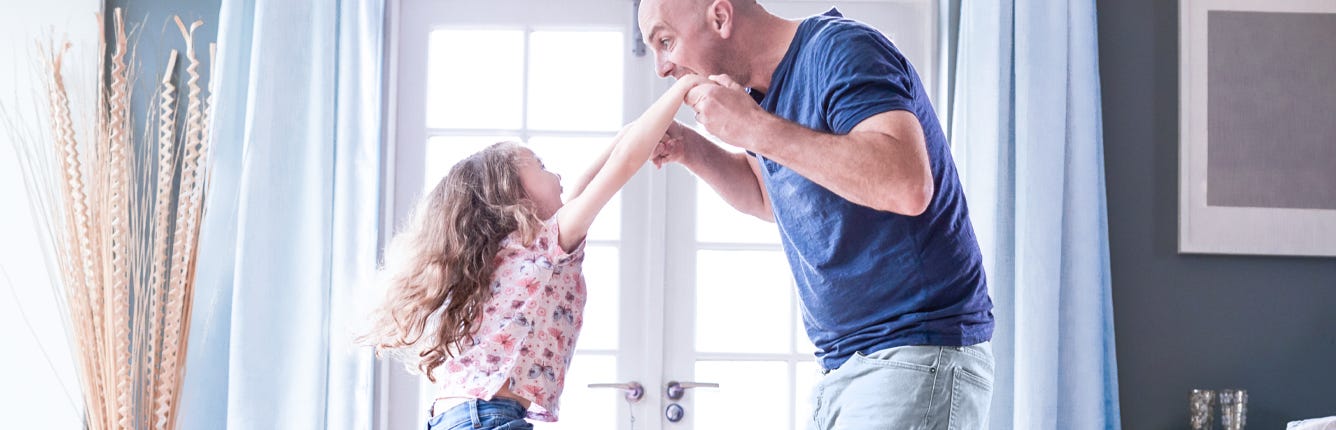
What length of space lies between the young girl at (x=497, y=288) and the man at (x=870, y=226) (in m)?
0.37

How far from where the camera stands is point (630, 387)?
2828 mm

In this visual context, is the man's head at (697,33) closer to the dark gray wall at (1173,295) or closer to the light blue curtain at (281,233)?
the light blue curtain at (281,233)

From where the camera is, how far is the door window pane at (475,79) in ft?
9.64

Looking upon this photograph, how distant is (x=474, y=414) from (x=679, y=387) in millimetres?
1028

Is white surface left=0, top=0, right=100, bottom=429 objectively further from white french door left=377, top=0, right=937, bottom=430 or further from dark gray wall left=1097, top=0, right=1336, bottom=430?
dark gray wall left=1097, top=0, right=1336, bottom=430

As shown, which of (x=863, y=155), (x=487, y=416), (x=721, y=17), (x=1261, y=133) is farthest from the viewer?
(x=1261, y=133)

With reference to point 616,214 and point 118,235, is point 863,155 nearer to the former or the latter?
point 616,214

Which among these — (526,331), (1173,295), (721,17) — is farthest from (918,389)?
(1173,295)

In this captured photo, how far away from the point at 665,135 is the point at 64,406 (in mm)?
1896

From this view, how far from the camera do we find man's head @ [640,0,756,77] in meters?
1.70

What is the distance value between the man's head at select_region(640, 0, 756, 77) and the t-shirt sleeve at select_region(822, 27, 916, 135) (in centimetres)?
25

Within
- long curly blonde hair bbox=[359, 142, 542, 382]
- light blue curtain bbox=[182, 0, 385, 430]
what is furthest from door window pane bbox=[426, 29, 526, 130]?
long curly blonde hair bbox=[359, 142, 542, 382]

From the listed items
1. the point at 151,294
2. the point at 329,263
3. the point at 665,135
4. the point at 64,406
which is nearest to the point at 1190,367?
the point at 665,135

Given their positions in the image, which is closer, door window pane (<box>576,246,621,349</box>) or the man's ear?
the man's ear
